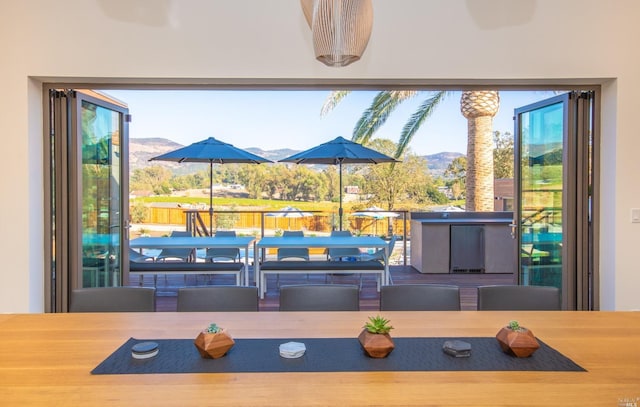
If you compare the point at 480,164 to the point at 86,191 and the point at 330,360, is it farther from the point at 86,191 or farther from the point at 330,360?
the point at 330,360

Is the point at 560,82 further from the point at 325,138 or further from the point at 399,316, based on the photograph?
the point at 325,138

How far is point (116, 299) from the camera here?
2.76m

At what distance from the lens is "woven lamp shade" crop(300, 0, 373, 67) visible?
1823mm

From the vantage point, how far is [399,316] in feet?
8.04

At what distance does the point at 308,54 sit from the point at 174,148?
24.7 ft

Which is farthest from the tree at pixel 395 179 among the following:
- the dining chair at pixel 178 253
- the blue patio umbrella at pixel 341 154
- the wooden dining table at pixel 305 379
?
the wooden dining table at pixel 305 379

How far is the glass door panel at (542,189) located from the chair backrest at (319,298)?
7.84ft

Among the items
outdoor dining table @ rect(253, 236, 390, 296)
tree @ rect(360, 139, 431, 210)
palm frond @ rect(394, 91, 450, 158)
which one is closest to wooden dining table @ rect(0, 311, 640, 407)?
outdoor dining table @ rect(253, 236, 390, 296)

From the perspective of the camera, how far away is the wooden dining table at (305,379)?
147cm

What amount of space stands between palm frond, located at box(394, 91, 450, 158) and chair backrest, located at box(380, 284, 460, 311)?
686 centimetres

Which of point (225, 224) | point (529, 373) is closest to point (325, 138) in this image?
point (225, 224)

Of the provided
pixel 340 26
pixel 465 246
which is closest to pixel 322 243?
pixel 465 246

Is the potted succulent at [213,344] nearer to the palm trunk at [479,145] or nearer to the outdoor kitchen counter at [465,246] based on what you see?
the outdoor kitchen counter at [465,246]

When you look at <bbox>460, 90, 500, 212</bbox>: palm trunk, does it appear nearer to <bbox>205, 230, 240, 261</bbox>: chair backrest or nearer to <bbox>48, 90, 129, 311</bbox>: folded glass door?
<bbox>205, 230, 240, 261</bbox>: chair backrest
